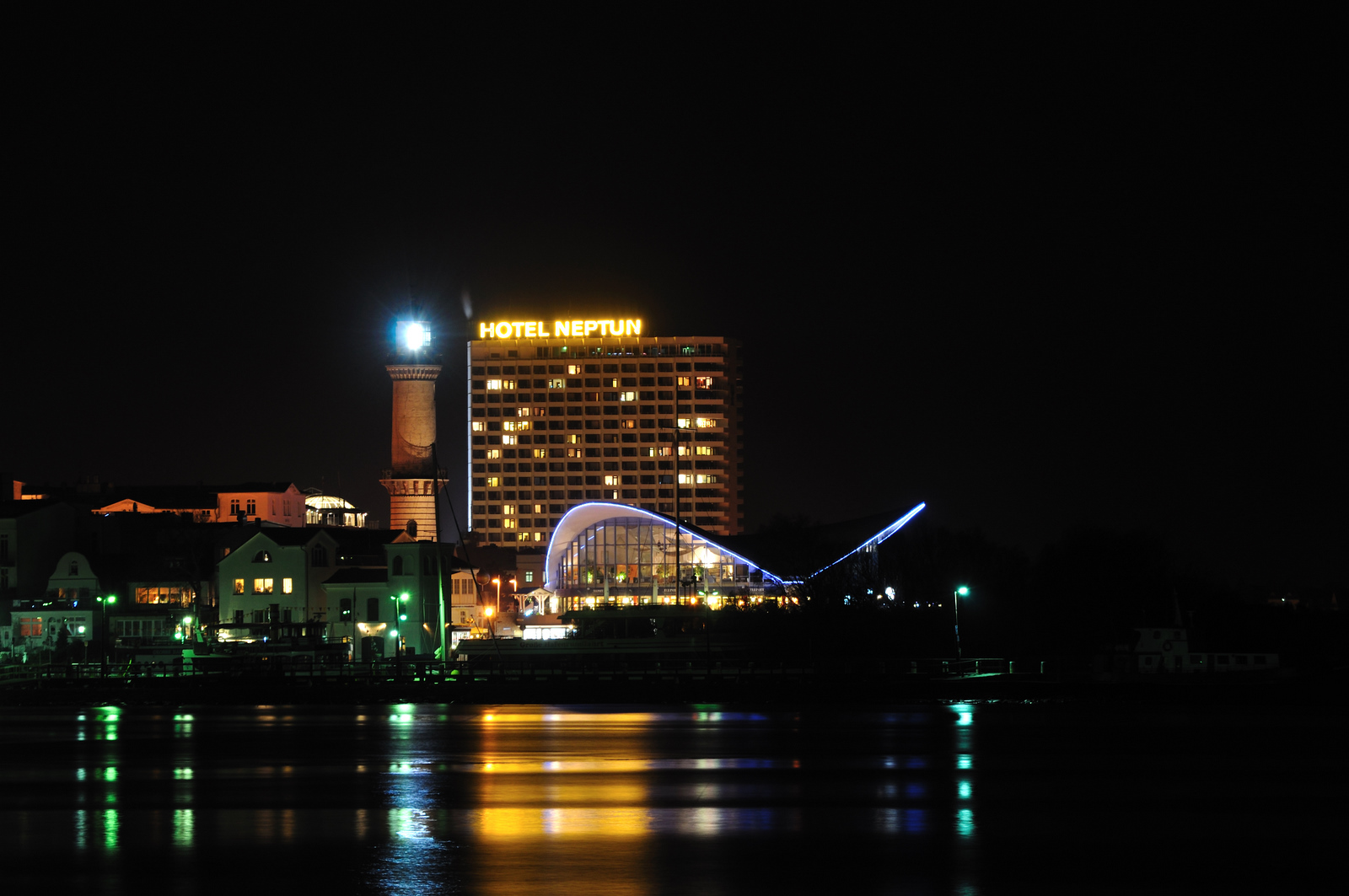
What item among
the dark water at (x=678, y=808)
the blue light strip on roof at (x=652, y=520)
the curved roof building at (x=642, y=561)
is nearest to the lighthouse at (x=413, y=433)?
the blue light strip on roof at (x=652, y=520)

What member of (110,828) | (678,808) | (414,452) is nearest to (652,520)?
(414,452)

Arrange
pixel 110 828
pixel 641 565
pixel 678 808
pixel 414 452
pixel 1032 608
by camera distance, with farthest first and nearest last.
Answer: pixel 414 452 < pixel 641 565 < pixel 1032 608 < pixel 678 808 < pixel 110 828

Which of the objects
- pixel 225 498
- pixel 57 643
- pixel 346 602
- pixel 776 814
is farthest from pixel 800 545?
pixel 776 814

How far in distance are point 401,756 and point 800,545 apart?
75891 mm

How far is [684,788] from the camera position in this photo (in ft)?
106

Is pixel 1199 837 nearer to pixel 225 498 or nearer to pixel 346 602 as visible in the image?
pixel 346 602

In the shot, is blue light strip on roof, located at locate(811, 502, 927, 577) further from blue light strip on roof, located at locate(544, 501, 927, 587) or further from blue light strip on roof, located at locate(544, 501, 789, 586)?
blue light strip on roof, located at locate(544, 501, 789, 586)

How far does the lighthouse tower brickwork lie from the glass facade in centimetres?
1417

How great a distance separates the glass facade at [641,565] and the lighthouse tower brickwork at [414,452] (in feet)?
46.5

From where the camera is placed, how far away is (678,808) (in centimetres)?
2923

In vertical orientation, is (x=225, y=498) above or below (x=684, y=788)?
above

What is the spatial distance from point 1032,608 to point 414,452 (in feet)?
207

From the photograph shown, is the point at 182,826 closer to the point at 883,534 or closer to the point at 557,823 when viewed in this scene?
→ the point at 557,823

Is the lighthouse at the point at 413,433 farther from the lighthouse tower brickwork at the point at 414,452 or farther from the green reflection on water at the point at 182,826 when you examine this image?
the green reflection on water at the point at 182,826
